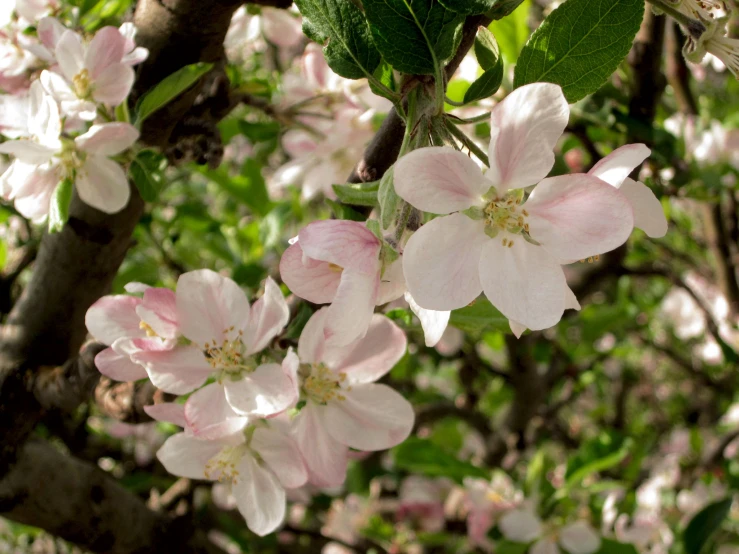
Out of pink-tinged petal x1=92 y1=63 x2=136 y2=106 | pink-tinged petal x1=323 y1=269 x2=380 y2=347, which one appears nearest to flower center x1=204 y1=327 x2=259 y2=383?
pink-tinged petal x1=323 y1=269 x2=380 y2=347

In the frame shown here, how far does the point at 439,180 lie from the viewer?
1.73 feet

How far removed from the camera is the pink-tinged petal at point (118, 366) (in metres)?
0.73

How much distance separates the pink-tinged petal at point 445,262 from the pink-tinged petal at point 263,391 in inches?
8.2

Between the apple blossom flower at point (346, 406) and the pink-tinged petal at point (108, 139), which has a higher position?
the pink-tinged petal at point (108, 139)

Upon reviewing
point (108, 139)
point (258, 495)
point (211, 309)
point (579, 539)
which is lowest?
point (579, 539)

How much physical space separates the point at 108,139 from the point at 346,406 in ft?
1.43

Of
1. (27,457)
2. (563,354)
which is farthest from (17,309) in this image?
(563,354)

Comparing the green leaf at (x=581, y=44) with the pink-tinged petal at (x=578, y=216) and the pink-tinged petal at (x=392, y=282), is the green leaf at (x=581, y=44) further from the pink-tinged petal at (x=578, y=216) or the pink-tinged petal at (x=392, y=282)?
the pink-tinged petal at (x=392, y=282)

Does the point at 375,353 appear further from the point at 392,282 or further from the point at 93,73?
the point at 93,73

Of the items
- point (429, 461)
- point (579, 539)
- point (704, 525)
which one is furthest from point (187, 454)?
point (704, 525)

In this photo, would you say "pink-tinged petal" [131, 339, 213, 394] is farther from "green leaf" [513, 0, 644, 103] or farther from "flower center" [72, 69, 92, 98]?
"green leaf" [513, 0, 644, 103]

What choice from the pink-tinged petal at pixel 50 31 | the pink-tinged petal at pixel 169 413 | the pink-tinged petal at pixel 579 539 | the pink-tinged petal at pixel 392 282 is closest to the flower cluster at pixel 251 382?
the pink-tinged petal at pixel 169 413

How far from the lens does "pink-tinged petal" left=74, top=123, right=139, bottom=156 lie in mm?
814

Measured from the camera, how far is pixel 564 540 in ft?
4.88
